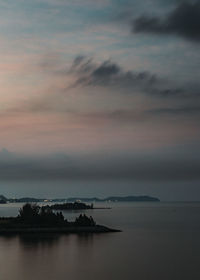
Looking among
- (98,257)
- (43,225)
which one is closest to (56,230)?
(43,225)

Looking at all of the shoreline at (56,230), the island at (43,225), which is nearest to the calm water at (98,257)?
the shoreline at (56,230)

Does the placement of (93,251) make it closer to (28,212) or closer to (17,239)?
(17,239)

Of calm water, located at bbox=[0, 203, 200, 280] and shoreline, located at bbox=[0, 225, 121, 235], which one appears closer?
calm water, located at bbox=[0, 203, 200, 280]

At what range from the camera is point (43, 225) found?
309 ft

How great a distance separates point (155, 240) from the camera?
81.6m

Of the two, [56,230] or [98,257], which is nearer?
[98,257]

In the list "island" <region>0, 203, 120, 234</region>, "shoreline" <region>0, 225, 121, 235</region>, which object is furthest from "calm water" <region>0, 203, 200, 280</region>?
"island" <region>0, 203, 120, 234</region>

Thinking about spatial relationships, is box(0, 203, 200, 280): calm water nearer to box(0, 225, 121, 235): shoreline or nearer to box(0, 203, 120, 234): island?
box(0, 225, 121, 235): shoreline

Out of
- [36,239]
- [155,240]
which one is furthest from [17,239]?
[155,240]

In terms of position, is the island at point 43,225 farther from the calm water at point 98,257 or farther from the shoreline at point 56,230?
the calm water at point 98,257

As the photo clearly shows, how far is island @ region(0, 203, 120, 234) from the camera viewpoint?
90500mm

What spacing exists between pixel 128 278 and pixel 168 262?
11733mm

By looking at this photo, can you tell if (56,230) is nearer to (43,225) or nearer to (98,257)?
(43,225)

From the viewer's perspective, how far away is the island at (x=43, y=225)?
9050cm
